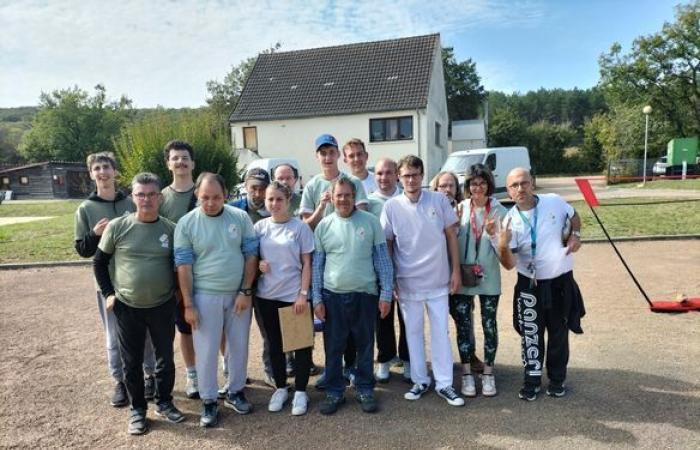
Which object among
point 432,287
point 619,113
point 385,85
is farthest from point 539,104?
point 432,287

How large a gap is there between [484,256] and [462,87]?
52894mm

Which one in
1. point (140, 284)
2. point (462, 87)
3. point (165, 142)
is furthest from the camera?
point (462, 87)

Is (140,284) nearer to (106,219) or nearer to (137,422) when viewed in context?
(106,219)

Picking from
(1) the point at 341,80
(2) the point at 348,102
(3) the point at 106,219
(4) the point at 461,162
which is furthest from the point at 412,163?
(1) the point at 341,80

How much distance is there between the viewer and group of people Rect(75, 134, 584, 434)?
3555 mm

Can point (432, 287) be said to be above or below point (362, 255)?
below

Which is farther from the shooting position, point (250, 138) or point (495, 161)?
point (250, 138)

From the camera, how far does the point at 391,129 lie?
83.0ft

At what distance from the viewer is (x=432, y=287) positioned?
12.5 ft

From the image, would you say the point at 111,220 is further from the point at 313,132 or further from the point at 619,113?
the point at 619,113

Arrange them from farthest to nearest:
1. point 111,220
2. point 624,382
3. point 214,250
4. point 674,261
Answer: point 674,261 → point 624,382 → point 111,220 → point 214,250

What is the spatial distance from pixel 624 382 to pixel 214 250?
11.3 ft

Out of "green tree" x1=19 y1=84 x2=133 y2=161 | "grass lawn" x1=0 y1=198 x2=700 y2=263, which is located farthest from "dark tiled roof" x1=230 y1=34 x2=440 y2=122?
"green tree" x1=19 y1=84 x2=133 y2=161

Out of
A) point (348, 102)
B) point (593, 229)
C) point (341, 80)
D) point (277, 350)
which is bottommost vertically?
point (593, 229)
